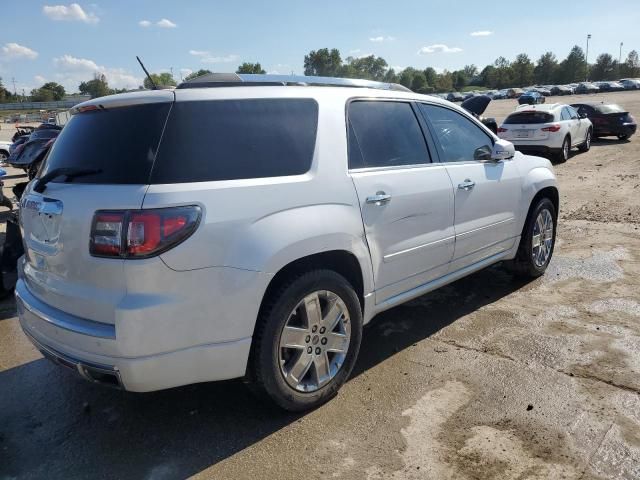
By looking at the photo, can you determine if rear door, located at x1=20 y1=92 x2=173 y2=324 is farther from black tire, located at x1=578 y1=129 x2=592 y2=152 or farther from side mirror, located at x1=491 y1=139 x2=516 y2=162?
black tire, located at x1=578 y1=129 x2=592 y2=152

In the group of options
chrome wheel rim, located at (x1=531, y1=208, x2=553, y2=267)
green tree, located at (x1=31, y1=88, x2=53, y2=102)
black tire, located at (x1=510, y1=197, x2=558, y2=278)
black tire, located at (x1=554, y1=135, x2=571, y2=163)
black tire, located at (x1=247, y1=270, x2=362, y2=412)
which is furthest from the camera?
green tree, located at (x1=31, y1=88, x2=53, y2=102)

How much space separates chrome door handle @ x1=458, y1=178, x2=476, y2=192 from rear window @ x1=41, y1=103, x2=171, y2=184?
2349mm

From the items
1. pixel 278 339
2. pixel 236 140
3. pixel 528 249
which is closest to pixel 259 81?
pixel 236 140

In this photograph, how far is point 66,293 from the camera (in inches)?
106

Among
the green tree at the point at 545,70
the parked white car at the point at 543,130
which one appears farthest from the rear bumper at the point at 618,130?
the green tree at the point at 545,70

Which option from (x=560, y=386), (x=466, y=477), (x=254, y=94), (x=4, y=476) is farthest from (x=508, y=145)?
(x=4, y=476)

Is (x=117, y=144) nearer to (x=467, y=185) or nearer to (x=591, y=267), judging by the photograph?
(x=467, y=185)

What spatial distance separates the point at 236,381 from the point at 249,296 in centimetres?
117

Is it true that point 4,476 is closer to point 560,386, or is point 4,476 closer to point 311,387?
point 311,387

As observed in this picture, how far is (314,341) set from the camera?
10.2 feet

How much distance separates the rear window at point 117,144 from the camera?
8.55ft

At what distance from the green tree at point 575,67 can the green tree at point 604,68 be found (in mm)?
4117

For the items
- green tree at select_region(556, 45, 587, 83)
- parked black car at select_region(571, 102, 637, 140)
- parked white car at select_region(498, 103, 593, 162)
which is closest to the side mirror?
parked white car at select_region(498, 103, 593, 162)

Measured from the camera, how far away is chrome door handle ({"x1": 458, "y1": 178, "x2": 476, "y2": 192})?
409 cm
